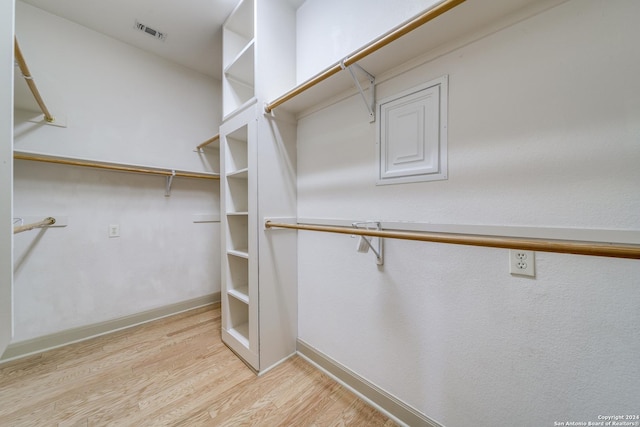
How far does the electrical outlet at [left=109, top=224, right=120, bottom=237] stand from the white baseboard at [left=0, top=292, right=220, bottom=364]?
28.9 inches

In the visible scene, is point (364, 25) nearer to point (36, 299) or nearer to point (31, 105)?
point (31, 105)

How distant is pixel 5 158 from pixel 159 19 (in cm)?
179

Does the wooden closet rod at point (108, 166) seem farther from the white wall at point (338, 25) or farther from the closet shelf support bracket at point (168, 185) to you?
the white wall at point (338, 25)

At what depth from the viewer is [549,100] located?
0.72 metres

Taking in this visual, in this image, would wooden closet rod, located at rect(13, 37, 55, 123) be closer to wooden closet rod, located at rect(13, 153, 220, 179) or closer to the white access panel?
wooden closet rod, located at rect(13, 153, 220, 179)

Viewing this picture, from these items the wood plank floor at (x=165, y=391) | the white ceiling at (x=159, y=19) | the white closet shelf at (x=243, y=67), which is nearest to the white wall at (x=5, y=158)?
the wood plank floor at (x=165, y=391)

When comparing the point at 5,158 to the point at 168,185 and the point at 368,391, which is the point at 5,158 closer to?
the point at 168,185

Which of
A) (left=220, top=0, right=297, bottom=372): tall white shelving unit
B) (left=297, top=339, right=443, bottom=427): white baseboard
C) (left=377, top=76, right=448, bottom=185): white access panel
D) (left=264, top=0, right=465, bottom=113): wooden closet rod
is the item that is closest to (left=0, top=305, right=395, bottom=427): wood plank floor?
(left=297, top=339, right=443, bottom=427): white baseboard

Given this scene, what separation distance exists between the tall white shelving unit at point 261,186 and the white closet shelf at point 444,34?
1.28 ft

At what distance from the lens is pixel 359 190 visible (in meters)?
1.23

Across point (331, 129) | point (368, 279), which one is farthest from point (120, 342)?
point (331, 129)

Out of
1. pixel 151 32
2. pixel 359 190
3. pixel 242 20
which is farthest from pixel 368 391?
pixel 151 32

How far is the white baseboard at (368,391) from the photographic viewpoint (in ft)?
3.30

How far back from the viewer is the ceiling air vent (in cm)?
173
